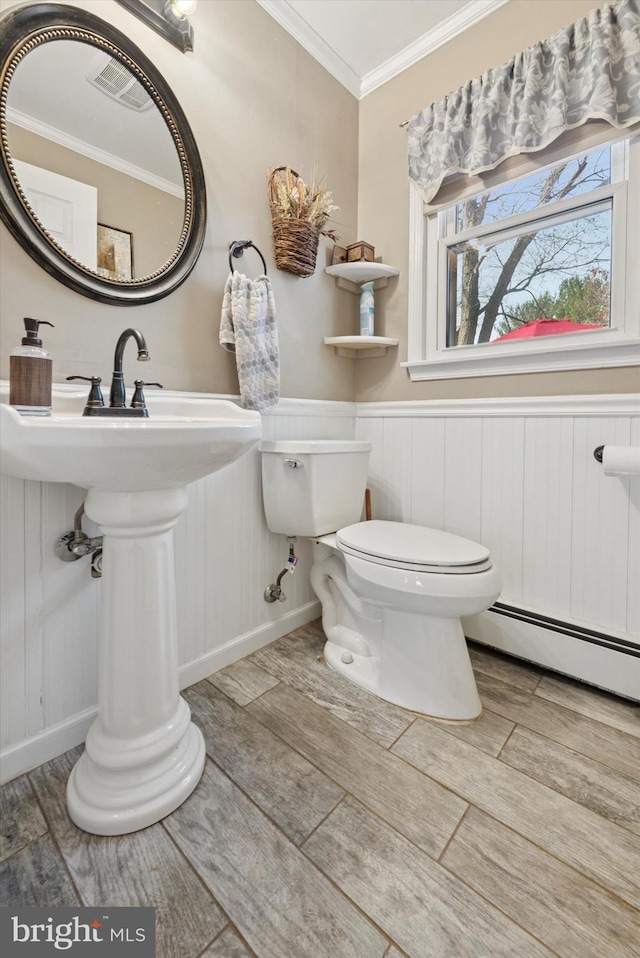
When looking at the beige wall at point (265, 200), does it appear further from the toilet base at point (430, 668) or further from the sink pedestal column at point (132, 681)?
the toilet base at point (430, 668)

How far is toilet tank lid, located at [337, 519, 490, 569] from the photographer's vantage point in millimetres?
1141

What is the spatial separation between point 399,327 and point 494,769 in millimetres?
1579

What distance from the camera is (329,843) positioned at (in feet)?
2.78

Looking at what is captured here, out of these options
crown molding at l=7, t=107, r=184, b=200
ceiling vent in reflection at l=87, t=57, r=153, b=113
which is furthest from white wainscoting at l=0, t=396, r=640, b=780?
ceiling vent in reflection at l=87, t=57, r=153, b=113

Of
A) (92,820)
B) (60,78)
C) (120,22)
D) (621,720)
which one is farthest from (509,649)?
(120,22)

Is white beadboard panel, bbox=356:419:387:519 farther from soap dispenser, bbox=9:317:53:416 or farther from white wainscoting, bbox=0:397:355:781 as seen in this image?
soap dispenser, bbox=9:317:53:416

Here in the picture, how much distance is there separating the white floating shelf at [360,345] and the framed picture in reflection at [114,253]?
82 centimetres

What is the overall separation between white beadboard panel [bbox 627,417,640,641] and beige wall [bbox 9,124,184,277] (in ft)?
4.92

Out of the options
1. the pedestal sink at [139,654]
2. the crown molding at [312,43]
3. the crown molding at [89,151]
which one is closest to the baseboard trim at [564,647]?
the pedestal sink at [139,654]

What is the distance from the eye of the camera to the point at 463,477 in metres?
1.61

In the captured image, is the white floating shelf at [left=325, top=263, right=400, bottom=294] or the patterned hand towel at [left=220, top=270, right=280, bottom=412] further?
the white floating shelf at [left=325, top=263, right=400, bottom=294]

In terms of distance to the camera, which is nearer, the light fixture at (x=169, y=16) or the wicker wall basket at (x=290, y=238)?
the light fixture at (x=169, y=16)

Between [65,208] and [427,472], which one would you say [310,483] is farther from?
[65,208]

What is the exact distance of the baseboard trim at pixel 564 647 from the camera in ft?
4.19
